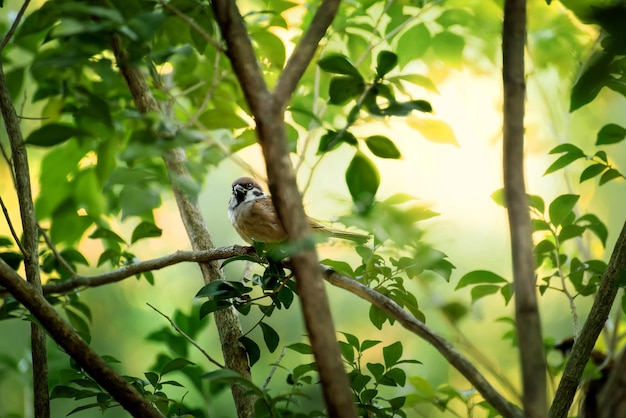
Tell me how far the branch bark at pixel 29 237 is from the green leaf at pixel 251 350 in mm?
398

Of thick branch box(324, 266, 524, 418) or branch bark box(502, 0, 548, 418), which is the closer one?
branch bark box(502, 0, 548, 418)

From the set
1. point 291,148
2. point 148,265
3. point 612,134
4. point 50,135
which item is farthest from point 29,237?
point 612,134

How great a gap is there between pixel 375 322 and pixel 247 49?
2.14 feet

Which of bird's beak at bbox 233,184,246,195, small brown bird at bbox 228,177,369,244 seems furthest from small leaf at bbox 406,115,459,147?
bird's beak at bbox 233,184,246,195

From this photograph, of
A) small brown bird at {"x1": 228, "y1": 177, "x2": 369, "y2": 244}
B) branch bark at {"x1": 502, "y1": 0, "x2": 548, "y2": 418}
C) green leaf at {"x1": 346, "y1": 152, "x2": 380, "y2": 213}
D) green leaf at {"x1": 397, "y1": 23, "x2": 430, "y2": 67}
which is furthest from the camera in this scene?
small brown bird at {"x1": 228, "y1": 177, "x2": 369, "y2": 244}

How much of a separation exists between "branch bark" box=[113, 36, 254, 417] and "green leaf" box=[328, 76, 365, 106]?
1.31 feet

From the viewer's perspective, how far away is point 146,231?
1.72m

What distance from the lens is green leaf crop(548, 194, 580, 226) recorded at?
4.50 feet

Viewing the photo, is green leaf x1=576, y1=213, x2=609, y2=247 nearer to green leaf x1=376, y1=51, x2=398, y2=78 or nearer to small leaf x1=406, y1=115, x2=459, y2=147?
small leaf x1=406, y1=115, x2=459, y2=147

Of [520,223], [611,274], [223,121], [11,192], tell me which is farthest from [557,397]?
[11,192]

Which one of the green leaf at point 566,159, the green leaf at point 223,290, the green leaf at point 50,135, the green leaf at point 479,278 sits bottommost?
the green leaf at point 479,278

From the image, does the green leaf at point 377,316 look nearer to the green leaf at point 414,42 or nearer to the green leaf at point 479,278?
the green leaf at point 479,278

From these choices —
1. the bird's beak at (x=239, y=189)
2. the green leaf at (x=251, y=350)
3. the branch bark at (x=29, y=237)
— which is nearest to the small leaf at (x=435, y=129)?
the green leaf at (x=251, y=350)

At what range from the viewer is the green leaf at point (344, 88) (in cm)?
107
